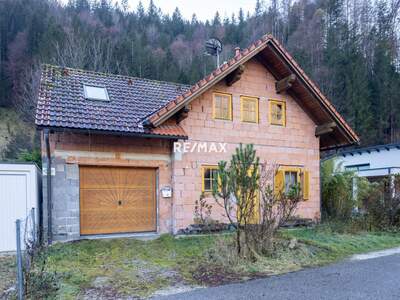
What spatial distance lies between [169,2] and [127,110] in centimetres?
4779

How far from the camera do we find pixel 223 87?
1209cm

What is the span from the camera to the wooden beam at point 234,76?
11715 millimetres

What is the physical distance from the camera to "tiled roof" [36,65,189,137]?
9758 mm

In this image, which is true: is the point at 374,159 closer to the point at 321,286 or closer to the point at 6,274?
the point at 321,286

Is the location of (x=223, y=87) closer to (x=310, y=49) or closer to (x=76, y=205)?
(x=76, y=205)

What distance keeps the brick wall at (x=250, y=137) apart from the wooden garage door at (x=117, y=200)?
0.91 metres

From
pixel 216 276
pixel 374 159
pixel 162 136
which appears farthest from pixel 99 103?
pixel 374 159

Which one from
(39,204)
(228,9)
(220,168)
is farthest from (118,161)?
(228,9)

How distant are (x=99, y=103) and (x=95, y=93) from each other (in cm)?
71

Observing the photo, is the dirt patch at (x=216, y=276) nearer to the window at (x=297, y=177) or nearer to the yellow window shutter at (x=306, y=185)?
the window at (x=297, y=177)

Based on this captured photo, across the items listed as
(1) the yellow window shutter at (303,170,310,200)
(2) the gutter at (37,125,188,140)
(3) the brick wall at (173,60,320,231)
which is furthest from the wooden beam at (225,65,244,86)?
(1) the yellow window shutter at (303,170,310,200)

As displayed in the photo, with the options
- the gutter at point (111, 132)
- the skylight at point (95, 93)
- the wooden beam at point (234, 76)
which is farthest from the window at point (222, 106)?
the skylight at point (95, 93)

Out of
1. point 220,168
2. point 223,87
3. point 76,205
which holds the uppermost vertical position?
point 223,87

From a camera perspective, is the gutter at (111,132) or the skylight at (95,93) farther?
the skylight at (95,93)
